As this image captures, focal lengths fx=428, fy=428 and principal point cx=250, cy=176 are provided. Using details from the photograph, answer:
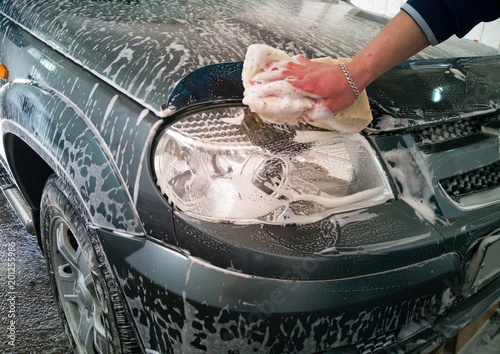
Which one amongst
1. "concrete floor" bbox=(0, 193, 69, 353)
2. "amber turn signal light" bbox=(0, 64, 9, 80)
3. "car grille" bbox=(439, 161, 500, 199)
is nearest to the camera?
"car grille" bbox=(439, 161, 500, 199)

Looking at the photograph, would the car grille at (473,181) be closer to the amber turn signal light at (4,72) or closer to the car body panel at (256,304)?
the car body panel at (256,304)

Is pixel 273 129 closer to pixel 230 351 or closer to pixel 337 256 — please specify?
pixel 337 256

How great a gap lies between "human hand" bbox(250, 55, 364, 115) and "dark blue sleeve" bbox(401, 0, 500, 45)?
22cm

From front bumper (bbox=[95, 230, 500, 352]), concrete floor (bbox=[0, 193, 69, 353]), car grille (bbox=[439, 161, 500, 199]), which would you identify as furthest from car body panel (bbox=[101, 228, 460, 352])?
concrete floor (bbox=[0, 193, 69, 353])

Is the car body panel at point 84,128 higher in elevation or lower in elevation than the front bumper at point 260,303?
higher

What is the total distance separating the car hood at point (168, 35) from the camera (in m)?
1.09

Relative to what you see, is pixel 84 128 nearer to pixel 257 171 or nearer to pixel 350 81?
pixel 257 171

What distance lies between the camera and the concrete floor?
173 centimetres

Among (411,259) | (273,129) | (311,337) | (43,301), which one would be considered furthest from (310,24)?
(43,301)

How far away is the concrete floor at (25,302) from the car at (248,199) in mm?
518

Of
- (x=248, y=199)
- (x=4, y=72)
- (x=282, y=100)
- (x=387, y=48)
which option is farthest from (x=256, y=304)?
(x=4, y=72)

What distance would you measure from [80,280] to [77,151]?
472mm

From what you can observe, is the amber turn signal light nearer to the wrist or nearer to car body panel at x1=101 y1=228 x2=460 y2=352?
car body panel at x1=101 y1=228 x2=460 y2=352

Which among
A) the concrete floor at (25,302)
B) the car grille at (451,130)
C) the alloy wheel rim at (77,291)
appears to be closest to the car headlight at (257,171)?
the car grille at (451,130)
